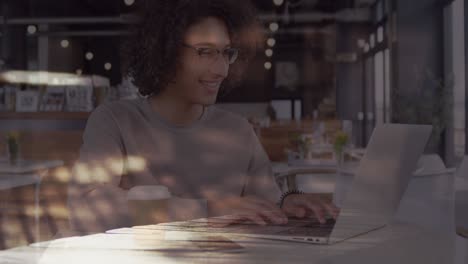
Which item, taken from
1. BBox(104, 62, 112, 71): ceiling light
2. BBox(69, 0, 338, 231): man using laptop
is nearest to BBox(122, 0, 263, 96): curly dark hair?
BBox(69, 0, 338, 231): man using laptop

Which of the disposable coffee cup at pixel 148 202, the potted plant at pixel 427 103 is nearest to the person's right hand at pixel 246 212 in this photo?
the disposable coffee cup at pixel 148 202

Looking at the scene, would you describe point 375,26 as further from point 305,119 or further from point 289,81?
point 289,81

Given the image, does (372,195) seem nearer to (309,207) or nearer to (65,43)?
(309,207)

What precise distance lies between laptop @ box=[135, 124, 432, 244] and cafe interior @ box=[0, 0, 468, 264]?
39 millimetres

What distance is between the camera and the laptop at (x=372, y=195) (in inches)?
37.7

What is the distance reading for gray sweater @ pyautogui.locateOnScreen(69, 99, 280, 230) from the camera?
1.38 meters

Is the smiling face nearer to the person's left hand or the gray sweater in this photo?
the gray sweater

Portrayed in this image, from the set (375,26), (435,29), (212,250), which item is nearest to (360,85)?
(375,26)

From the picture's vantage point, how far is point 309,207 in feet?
3.63

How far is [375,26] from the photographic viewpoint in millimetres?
7477

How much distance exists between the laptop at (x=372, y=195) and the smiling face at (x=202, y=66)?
1.62 feet

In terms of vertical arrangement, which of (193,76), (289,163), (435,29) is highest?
(435,29)

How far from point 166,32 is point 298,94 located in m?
11.3

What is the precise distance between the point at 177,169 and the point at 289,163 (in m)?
2.66
